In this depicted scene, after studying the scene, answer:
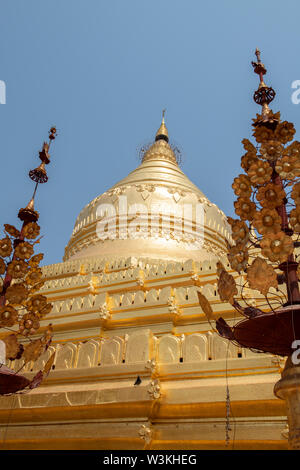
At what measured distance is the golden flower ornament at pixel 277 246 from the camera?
12.0 ft

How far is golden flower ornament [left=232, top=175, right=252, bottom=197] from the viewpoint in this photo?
4.44m

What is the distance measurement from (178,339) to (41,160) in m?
4.21

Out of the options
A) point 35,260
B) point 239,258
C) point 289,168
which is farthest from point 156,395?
point 289,168

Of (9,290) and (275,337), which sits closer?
(275,337)

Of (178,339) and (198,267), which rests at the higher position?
(198,267)

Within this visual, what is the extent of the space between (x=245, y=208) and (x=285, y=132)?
108 centimetres

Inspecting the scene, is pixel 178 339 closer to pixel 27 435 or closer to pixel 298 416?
pixel 27 435

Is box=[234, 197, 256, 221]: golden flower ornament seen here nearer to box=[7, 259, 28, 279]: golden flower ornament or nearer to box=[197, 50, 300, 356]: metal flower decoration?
box=[197, 50, 300, 356]: metal flower decoration

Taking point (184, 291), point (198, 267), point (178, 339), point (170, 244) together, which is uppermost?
point (170, 244)

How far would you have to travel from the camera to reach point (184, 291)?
27.9 feet

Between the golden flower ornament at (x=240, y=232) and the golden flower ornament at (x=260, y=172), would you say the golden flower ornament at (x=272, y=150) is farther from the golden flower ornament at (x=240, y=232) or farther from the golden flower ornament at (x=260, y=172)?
the golden flower ornament at (x=240, y=232)

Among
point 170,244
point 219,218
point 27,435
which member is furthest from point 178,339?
point 219,218

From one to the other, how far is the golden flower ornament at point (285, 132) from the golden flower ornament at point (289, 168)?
33 centimetres

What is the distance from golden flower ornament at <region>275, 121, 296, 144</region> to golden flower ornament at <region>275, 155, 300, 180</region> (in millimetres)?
325
